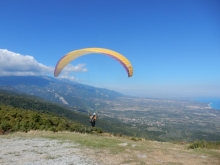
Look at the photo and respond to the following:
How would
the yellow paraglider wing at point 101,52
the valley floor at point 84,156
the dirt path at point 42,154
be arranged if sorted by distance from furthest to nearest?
the yellow paraglider wing at point 101,52, the valley floor at point 84,156, the dirt path at point 42,154

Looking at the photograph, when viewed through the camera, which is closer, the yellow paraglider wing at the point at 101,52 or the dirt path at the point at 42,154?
the dirt path at the point at 42,154

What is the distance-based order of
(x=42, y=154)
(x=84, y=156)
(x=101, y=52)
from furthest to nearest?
1. (x=101, y=52)
2. (x=42, y=154)
3. (x=84, y=156)

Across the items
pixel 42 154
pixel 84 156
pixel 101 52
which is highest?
pixel 101 52

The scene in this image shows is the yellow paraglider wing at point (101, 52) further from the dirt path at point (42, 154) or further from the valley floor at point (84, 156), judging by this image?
the dirt path at point (42, 154)

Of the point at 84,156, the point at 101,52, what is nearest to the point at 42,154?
the point at 84,156

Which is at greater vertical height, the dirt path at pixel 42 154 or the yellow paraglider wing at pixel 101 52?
→ the yellow paraglider wing at pixel 101 52

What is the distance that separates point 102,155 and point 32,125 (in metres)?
12.5

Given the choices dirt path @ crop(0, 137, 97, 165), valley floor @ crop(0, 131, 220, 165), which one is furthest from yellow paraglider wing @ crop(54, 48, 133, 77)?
dirt path @ crop(0, 137, 97, 165)

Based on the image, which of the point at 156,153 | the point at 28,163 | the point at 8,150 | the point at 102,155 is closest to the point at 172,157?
the point at 156,153

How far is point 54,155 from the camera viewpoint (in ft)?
36.0

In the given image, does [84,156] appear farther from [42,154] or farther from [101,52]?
[101,52]

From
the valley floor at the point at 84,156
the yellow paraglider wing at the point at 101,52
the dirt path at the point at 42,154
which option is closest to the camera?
the dirt path at the point at 42,154

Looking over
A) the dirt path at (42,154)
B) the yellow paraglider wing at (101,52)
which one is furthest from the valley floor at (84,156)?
the yellow paraglider wing at (101,52)

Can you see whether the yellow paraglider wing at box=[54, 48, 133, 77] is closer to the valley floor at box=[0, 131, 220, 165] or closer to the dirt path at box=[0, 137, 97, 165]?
the valley floor at box=[0, 131, 220, 165]
